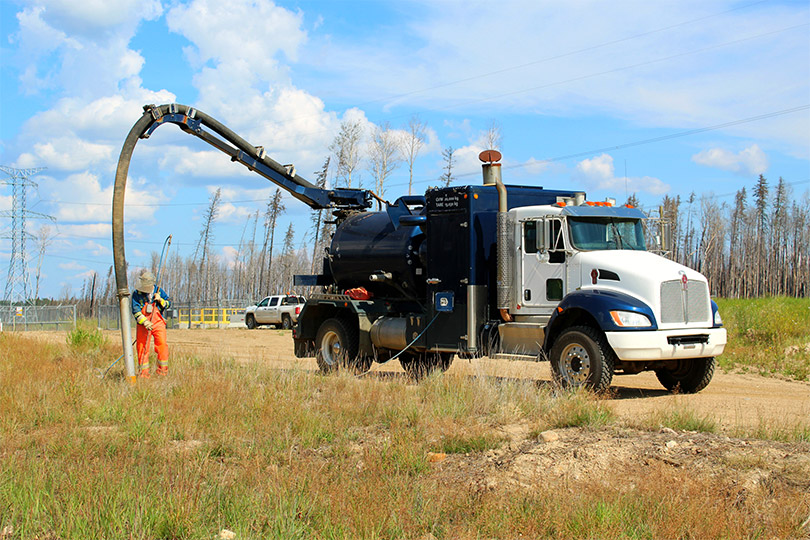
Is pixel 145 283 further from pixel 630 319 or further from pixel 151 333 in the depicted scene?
pixel 630 319

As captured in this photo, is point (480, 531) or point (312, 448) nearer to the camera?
point (480, 531)

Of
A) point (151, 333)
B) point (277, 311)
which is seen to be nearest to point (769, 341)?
point (151, 333)

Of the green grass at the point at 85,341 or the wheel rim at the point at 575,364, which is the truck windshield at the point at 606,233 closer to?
the wheel rim at the point at 575,364

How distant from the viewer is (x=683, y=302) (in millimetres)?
12133

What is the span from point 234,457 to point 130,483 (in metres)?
1.88

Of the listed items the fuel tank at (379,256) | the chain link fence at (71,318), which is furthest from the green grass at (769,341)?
the chain link fence at (71,318)

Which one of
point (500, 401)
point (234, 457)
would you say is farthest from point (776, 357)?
point (234, 457)

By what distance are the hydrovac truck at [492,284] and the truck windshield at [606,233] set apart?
0.02m

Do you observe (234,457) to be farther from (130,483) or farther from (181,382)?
(181,382)

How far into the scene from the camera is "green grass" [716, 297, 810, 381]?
17266mm

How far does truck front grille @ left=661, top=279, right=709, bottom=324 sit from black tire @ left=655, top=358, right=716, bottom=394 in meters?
1.09

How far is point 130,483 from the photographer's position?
6.18 m

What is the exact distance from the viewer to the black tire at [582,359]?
38.8 ft

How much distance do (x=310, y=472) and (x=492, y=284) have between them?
304 inches
